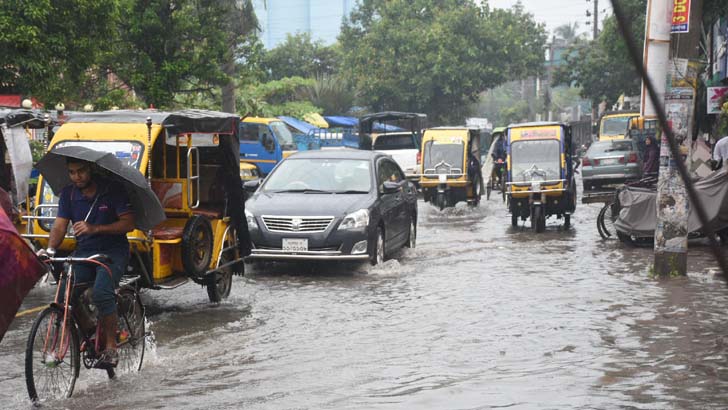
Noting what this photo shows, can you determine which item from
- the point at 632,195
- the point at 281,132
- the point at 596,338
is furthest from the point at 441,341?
the point at 281,132

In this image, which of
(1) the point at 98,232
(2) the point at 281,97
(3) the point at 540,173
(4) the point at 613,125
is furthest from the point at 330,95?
(1) the point at 98,232

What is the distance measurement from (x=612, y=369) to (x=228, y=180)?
5.26 m

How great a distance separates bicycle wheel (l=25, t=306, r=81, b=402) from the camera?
6.43 meters

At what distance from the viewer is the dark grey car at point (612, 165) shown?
101ft

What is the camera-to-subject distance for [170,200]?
11.2 meters

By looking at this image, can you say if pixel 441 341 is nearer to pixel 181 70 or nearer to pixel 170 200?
pixel 170 200

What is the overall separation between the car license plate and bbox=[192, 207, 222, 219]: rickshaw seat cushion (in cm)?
157

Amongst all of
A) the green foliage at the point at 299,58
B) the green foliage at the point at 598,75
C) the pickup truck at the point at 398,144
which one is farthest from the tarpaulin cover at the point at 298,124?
the green foliage at the point at 299,58

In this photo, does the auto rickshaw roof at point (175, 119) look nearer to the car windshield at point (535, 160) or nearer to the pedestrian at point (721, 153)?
the pedestrian at point (721, 153)

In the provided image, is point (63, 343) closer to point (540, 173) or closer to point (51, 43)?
point (51, 43)

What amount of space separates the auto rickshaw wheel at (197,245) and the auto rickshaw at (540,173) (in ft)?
34.6

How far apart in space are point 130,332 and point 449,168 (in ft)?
67.7

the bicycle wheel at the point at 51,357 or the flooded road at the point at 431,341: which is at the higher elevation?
the bicycle wheel at the point at 51,357

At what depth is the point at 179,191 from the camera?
1116 cm
